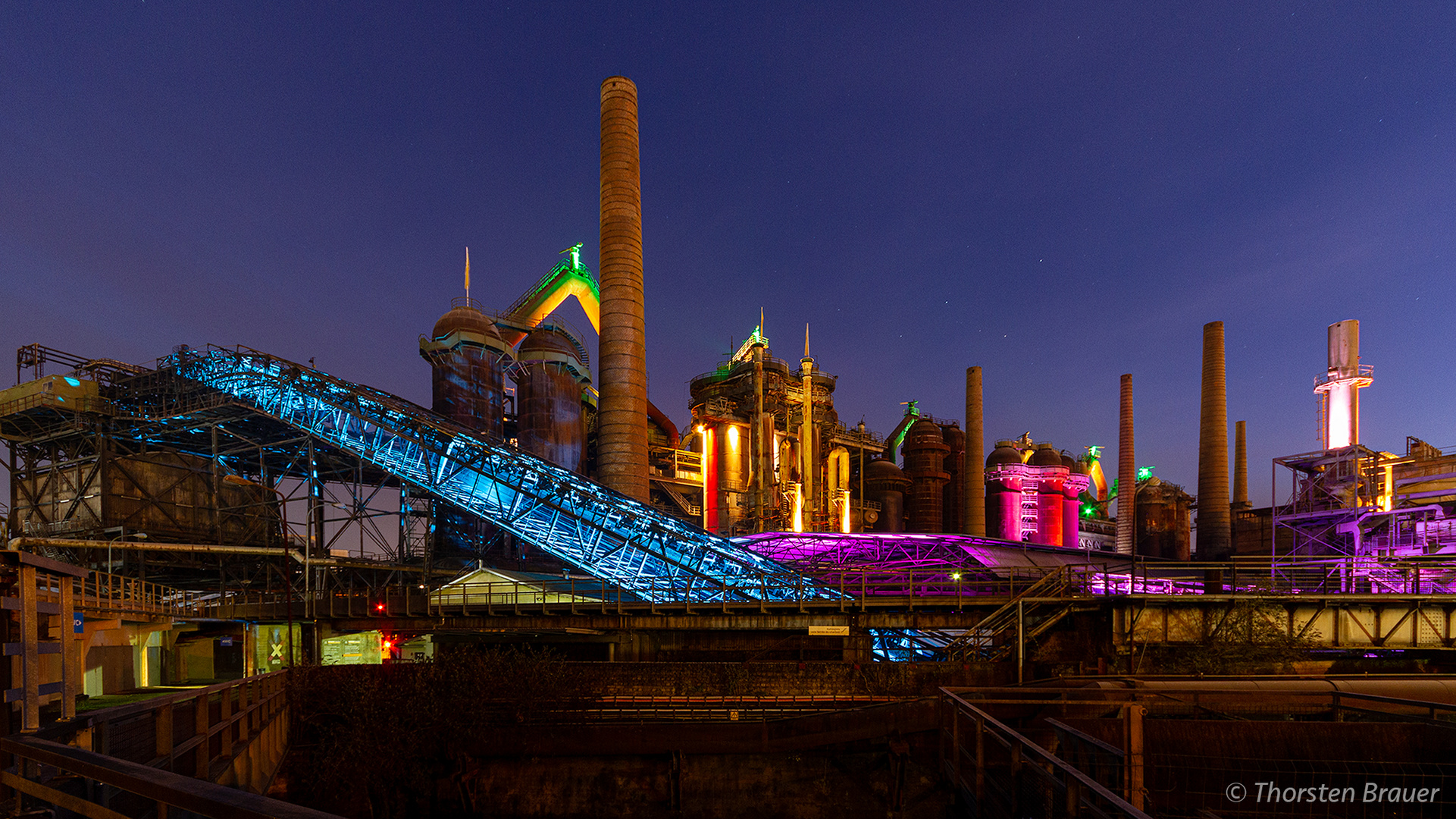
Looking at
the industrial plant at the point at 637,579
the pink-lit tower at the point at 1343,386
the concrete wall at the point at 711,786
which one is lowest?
the concrete wall at the point at 711,786

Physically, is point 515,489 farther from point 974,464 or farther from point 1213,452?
point 1213,452

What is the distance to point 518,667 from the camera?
20.8 meters

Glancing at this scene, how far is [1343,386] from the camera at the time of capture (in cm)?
4572

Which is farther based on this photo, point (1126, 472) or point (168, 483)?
point (1126, 472)

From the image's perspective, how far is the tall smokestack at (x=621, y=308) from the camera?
132ft

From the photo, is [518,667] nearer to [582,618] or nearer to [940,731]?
[582,618]

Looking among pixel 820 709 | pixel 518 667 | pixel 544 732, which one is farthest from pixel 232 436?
pixel 820 709

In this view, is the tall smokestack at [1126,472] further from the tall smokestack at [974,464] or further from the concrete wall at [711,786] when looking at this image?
the concrete wall at [711,786]

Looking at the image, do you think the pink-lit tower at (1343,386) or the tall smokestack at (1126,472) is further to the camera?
the tall smokestack at (1126,472)

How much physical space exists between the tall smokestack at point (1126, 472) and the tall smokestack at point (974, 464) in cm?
1599

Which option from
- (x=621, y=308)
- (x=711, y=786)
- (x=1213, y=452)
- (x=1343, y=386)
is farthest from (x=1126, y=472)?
(x=711, y=786)

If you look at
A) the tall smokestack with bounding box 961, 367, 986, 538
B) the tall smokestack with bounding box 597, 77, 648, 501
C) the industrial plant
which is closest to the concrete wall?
the industrial plant

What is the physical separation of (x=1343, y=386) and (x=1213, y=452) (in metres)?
16.2

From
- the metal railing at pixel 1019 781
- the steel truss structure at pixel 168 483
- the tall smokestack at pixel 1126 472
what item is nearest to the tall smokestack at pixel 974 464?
the tall smokestack at pixel 1126 472
